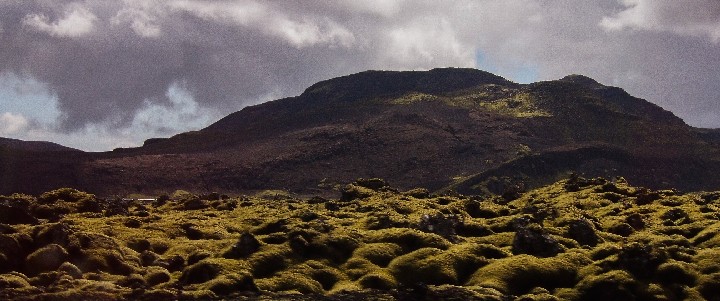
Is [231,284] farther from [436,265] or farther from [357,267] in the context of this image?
[436,265]

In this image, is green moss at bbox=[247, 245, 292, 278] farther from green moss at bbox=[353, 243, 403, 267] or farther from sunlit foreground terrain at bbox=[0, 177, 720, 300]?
green moss at bbox=[353, 243, 403, 267]

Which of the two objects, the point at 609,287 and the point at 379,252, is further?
the point at 379,252

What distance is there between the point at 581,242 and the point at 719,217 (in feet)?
91.9

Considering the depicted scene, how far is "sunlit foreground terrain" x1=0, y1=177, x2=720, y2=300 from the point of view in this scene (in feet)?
211

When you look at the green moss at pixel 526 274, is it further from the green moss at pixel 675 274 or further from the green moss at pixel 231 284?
the green moss at pixel 231 284

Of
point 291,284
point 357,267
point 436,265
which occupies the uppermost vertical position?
point 436,265

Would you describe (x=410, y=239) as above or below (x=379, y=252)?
above

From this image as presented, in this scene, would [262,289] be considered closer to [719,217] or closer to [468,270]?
[468,270]

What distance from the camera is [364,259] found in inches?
3014

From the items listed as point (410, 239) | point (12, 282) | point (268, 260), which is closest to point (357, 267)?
point (268, 260)

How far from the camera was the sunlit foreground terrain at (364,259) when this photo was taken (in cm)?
6425

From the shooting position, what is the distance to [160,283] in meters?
66.1

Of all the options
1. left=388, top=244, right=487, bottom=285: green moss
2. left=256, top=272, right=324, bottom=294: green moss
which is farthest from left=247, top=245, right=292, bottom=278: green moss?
left=388, top=244, right=487, bottom=285: green moss

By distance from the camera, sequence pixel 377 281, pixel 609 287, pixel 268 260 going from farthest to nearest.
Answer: pixel 268 260 → pixel 377 281 → pixel 609 287
